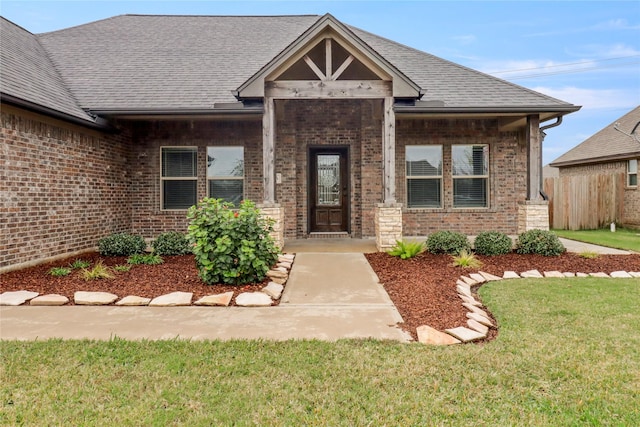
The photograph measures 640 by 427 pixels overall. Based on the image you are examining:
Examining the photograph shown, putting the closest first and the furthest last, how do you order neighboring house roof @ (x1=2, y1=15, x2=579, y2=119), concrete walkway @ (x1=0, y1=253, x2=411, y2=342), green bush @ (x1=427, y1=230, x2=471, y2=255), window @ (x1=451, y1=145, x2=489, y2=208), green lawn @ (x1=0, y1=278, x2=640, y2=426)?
green lawn @ (x1=0, y1=278, x2=640, y2=426)
concrete walkway @ (x1=0, y1=253, x2=411, y2=342)
green bush @ (x1=427, y1=230, x2=471, y2=255)
neighboring house roof @ (x1=2, y1=15, x2=579, y2=119)
window @ (x1=451, y1=145, x2=489, y2=208)

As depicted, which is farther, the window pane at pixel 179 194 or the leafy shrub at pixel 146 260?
the window pane at pixel 179 194

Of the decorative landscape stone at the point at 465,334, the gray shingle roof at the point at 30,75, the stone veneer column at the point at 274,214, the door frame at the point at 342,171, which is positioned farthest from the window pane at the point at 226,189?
the decorative landscape stone at the point at 465,334

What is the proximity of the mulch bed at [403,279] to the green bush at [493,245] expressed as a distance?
0.17 m

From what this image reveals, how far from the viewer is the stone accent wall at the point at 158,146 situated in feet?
31.0

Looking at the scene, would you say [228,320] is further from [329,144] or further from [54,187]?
[329,144]

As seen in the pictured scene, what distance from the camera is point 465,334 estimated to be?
11.1ft

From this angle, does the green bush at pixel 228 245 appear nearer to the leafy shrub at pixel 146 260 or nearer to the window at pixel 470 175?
the leafy shrub at pixel 146 260

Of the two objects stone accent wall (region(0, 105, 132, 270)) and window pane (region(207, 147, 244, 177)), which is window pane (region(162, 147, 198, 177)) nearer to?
window pane (region(207, 147, 244, 177))

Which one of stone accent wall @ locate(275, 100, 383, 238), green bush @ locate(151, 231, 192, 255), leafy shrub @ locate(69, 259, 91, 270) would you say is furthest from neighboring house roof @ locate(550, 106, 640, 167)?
leafy shrub @ locate(69, 259, 91, 270)

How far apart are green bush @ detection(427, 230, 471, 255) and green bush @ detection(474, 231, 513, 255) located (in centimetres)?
25

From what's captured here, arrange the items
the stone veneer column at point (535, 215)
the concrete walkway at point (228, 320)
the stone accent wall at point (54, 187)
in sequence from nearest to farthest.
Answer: the concrete walkway at point (228, 320) → the stone accent wall at point (54, 187) → the stone veneer column at point (535, 215)

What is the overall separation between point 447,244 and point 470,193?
3.05m

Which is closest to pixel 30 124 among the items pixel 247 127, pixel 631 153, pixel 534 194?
pixel 247 127

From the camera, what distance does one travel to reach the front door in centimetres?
1009
